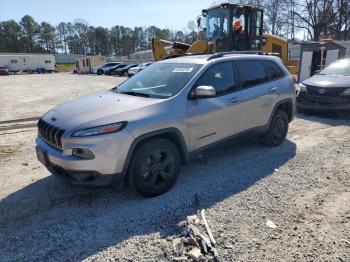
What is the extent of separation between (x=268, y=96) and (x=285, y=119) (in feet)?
2.93

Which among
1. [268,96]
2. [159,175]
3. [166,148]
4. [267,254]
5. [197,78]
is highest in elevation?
[197,78]

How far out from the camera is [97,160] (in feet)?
11.3

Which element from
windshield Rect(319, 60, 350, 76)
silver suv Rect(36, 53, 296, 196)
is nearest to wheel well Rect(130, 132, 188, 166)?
silver suv Rect(36, 53, 296, 196)

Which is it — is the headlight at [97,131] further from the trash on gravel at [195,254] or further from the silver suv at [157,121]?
the trash on gravel at [195,254]

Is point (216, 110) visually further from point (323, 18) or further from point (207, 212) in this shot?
point (323, 18)

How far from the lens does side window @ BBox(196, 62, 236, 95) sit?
14.7 feet

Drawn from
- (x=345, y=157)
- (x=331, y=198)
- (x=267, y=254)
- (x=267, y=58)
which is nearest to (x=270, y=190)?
(x=331, y=198)

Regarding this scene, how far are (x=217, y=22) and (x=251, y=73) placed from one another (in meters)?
7.43

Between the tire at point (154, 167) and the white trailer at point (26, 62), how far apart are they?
62686 millimetres

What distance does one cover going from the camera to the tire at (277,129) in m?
5.79

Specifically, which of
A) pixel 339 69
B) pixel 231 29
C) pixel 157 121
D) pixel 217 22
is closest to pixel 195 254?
pixel 157 121

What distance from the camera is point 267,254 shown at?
2.95 meters

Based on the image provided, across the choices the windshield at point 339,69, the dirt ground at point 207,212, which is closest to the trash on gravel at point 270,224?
the dirt ground at point 207,212

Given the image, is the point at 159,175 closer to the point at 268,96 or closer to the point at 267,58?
the point at 268,96
